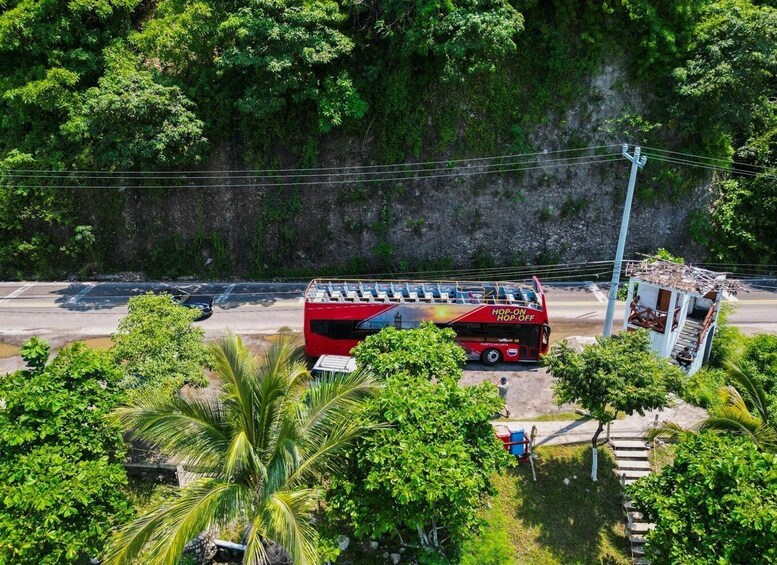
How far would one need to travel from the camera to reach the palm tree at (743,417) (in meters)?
12.9

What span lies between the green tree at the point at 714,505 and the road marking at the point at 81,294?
95.9ft

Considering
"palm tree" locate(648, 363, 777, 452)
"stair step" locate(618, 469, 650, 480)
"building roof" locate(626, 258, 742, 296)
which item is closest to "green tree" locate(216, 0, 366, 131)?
"building roof" locate(626, 258, 742, 296)

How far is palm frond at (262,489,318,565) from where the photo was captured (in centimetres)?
989

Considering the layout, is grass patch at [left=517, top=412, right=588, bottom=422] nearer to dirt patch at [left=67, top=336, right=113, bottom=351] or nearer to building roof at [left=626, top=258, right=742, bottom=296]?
building roof at [left=626, top=258, right=742, bottom=296]

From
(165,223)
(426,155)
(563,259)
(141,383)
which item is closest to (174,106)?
(165,223)

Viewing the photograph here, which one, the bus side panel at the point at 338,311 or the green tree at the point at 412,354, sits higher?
the green tree at the point at 412,354

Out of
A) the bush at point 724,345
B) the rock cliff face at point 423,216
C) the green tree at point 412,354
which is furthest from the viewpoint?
the rock cliff face at point 423,216

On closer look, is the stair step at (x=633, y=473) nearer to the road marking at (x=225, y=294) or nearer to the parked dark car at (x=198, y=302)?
the parked dark car at (x=198, y=302)

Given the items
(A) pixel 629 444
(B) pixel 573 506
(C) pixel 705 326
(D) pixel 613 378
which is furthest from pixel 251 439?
(C) pixel 705 326

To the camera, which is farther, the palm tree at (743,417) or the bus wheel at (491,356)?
the bus wheel at (491,356)

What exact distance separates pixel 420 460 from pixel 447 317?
11.6 m

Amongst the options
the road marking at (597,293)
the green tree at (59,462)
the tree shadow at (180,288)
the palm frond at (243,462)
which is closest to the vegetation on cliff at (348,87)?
the tree shadow at (180,288)

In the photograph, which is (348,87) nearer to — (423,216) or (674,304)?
(423,216)

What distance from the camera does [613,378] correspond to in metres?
15.3
